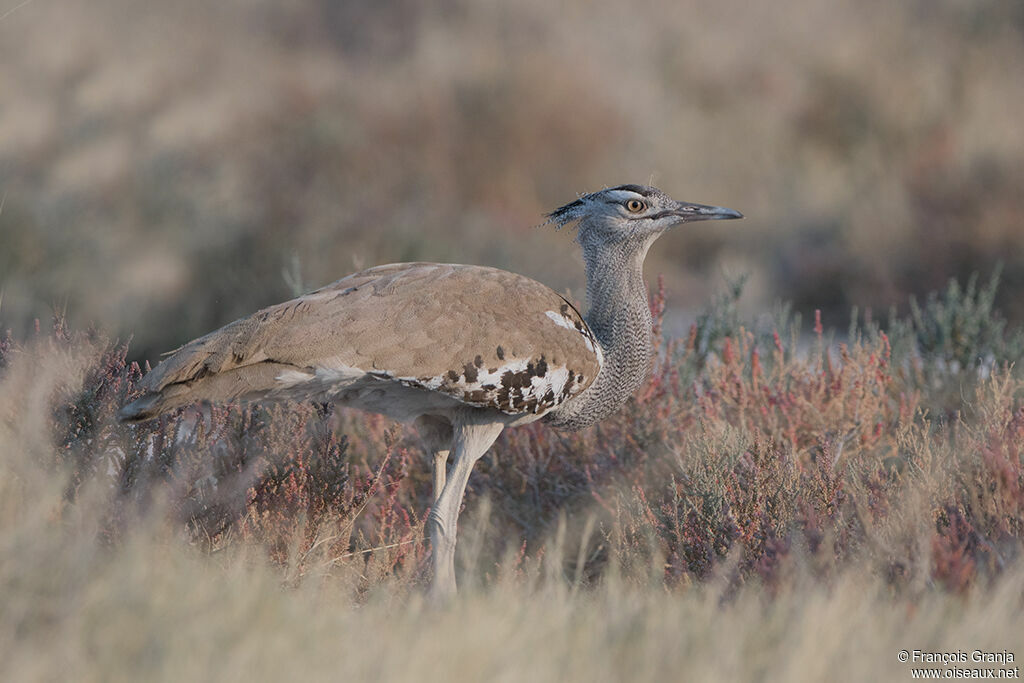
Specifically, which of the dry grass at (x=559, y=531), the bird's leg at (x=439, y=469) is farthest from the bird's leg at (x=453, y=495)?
the bird's leg at (x=439, y=469)

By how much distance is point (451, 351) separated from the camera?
384 cm

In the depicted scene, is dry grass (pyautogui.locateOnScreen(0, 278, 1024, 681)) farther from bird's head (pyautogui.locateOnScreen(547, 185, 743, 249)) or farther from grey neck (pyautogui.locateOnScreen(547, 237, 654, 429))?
bird's head (pyautogui.locateOnScreen(547, 185, 743, 249))

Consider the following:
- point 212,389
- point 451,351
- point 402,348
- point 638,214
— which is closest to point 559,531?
point 451,351

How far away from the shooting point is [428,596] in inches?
152

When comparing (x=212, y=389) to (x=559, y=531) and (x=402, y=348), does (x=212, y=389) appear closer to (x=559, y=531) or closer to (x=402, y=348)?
(x=402, y=348)

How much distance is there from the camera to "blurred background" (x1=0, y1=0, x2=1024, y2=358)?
775 cm

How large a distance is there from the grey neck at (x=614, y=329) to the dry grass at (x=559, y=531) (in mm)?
364

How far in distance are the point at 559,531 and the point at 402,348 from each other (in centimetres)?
79

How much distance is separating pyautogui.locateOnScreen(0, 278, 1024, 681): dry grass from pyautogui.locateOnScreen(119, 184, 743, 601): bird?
32 centimetres

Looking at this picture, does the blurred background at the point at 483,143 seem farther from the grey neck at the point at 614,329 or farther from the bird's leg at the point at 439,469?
the grey neck at the point at 614,329

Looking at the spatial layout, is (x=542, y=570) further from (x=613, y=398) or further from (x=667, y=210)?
(x=667, y=210)

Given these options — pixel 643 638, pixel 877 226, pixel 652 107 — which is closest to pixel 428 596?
pixel 643 638

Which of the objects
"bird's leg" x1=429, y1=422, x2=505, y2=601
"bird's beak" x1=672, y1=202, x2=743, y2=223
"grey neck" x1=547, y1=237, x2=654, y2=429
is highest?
"bird's beak" x1=672, y1=202, x2=743, y2=223

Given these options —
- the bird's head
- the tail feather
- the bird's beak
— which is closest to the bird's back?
the tail feather
